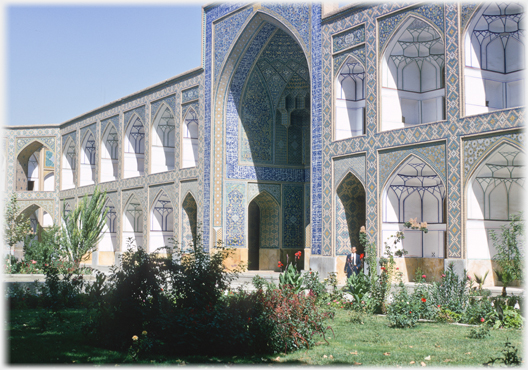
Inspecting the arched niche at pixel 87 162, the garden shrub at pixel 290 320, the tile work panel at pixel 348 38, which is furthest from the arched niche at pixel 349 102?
the arched niche at pixel 87 162

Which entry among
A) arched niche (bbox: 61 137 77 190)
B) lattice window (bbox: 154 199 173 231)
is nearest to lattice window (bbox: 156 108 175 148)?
lattice window (bbox: 154 199 173 231)

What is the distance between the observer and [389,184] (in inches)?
558

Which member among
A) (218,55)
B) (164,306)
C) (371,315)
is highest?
(218,55)

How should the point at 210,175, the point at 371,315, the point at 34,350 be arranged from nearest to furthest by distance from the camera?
the point at 34,350 < the point at 371,315 < the point at 210,175

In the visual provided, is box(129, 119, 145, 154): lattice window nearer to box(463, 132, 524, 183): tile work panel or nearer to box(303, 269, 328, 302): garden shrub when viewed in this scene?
box(303, 269, 328, 302): garden shrub

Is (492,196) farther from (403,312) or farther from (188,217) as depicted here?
(188,217)

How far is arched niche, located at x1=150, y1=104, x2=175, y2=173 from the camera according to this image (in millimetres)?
23984

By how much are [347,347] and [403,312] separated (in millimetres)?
2134

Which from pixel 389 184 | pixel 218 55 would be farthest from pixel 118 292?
pixel 218 55

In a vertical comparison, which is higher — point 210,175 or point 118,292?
point 210,175

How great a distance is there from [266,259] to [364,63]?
8939mm

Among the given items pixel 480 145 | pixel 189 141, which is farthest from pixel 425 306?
pixel 189 141

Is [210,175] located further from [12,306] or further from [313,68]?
[12,306]

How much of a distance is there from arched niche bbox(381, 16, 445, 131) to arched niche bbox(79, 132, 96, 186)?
61.5 feet
